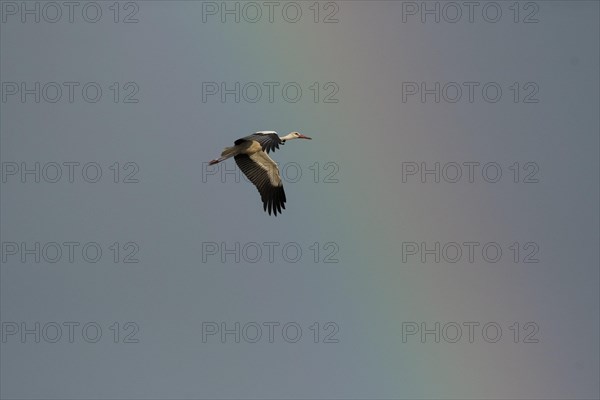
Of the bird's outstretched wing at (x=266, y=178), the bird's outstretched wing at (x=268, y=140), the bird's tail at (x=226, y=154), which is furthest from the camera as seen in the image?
the bird's outstretched wing at (x=266, y=178)

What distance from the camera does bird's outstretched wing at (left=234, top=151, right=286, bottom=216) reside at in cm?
2270

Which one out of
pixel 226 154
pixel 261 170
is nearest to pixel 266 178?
pixel 261 170

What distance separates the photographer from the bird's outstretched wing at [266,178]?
22703 millimetres

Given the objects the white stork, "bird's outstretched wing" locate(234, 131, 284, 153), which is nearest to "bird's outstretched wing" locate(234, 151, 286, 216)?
the white stork

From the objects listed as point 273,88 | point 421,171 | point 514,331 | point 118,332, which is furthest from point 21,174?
point 514,331

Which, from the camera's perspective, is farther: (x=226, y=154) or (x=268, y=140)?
(x=226, y=154)

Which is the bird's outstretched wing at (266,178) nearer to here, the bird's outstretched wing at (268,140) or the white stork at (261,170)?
the white stork at (261,170)

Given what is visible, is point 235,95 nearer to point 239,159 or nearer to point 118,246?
point 118,246

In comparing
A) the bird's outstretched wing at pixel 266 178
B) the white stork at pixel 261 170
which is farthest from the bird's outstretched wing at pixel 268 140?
the bird's outstretched wing at pixel 266 178

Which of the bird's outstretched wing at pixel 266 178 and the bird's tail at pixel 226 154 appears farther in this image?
the bird's outstretched wing at pixel 266 178

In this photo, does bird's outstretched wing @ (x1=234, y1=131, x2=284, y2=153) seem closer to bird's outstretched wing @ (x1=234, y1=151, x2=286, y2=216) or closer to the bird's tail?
the bird's tail

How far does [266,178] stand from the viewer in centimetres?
2289

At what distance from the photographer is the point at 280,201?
22.9 metres

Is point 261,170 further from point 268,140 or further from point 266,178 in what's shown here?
point 268,140
